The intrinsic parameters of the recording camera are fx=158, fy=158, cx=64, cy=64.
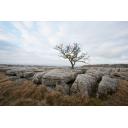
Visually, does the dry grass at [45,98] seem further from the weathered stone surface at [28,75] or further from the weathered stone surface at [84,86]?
the weathered stone surface at [28,75]

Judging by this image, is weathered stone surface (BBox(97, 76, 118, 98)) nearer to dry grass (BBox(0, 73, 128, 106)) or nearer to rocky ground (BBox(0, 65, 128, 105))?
rocky ground (BBox(0, 65, 128, 105))

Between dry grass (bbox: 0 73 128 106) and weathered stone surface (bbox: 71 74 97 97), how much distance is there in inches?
9.7

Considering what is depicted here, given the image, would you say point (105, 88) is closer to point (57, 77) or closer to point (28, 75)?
point (57, 77)

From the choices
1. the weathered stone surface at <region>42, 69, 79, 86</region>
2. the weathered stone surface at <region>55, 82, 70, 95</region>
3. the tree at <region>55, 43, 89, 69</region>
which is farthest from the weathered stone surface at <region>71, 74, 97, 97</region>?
the tree at <region>55, 43, 89, 69</region>

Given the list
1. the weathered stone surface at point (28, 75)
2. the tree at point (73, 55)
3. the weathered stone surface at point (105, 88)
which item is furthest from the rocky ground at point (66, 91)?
the weathered stone surface at point (28, 75)

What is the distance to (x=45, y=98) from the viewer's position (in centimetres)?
557

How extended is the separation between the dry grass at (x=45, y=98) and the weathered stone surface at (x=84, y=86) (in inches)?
9.7

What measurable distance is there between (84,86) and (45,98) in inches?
58.1

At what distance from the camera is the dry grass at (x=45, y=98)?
5.32m

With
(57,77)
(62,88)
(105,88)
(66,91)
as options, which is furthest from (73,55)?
(105,88)

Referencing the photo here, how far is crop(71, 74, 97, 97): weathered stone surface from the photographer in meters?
5.72
